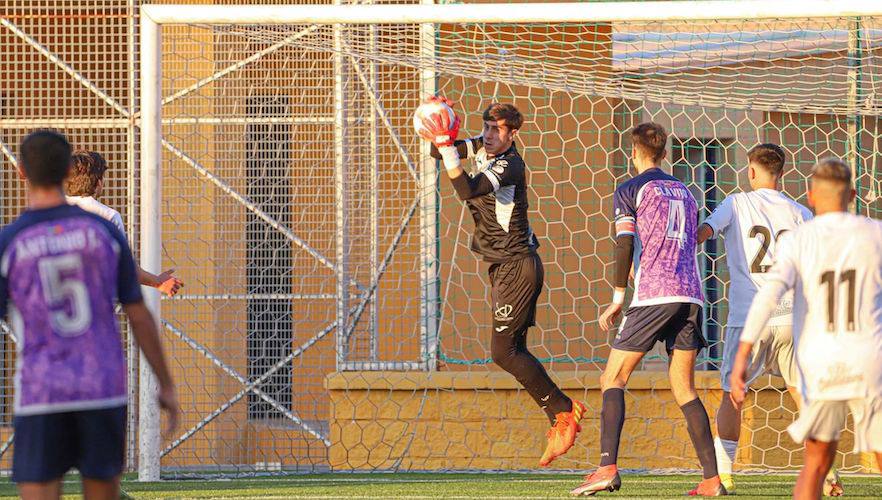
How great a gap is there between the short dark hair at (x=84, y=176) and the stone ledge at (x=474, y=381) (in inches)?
121

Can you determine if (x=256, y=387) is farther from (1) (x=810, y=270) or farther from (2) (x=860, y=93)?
(1) (x=810, y=270)

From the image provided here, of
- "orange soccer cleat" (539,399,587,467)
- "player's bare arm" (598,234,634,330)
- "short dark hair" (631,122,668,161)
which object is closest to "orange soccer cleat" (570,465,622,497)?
"orange soccer cleat" (539,399,587,467)

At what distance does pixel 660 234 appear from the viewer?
5941mm

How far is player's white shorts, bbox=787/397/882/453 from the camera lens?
4137 mm

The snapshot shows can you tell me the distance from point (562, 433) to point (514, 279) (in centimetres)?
88

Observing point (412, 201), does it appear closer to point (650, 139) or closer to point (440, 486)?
point (440, 486)

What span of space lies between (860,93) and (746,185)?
1.22 metres

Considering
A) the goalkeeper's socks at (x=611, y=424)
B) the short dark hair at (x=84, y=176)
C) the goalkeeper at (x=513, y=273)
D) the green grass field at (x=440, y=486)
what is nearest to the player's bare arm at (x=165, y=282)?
the short dark hair at (x=84, y=176)

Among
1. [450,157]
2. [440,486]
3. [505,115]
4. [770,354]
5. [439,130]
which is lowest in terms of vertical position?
[440,486]

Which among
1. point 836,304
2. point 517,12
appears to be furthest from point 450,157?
point 836,304

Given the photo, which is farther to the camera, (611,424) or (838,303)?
(611,424)

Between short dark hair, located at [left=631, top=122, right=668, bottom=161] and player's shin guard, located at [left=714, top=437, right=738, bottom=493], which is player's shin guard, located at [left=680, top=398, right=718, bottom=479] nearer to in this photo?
player's shin guard, located at [left=714, top=437, right=738, bottom=493]

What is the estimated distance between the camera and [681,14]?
7242 mm

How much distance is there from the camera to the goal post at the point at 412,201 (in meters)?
8.40
